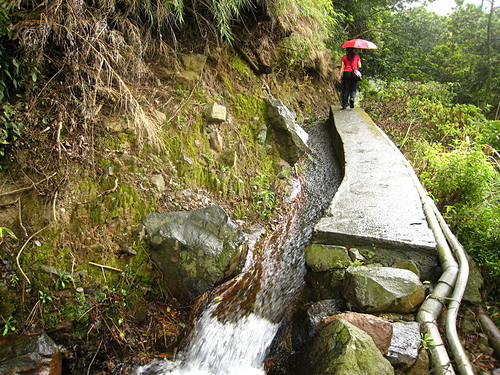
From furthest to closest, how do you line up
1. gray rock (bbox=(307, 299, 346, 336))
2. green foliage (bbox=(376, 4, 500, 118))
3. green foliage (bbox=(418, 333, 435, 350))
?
green foliage (bbox=(376, 4, 500, 118)), gray rock (bbox=(307, 299, 346, 336)), green foliage (bbox=(418, 333, 435, 350))

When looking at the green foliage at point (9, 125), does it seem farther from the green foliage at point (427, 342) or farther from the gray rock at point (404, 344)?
the green foliage at point (427, 342)

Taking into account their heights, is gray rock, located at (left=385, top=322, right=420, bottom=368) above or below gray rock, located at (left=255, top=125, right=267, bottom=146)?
below

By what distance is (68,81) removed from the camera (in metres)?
3.35

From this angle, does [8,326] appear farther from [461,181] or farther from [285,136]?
[461,181]

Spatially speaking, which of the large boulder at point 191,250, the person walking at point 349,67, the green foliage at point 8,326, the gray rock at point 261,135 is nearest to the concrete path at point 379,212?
the large boulder at point 191,250

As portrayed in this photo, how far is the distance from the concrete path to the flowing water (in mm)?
684

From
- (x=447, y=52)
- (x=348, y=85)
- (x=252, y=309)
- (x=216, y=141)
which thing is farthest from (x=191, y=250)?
(x=447, y=52)

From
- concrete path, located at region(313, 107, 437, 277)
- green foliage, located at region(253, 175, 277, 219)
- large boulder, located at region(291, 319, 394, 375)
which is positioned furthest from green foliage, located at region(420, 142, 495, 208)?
large boulder, located at region(291, 319, 394, 375)

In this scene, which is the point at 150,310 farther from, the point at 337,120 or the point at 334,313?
the point at 337,120

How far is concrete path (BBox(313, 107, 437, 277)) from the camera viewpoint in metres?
3.23

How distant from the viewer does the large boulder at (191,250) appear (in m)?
3.28

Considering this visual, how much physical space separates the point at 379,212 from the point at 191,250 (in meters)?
2.29

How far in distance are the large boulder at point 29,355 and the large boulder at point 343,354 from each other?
2.00m

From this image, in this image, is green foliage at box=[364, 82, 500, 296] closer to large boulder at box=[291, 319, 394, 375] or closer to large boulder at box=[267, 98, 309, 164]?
large boulder at box=[291, 319, 394, 375]
